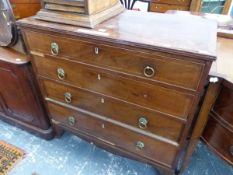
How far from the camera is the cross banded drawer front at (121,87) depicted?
0.83 meters

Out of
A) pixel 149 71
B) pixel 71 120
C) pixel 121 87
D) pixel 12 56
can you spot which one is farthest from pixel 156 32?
pixel 12 56

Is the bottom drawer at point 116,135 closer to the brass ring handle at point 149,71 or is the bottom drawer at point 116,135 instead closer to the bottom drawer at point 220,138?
the bottom drawer at point 220,138

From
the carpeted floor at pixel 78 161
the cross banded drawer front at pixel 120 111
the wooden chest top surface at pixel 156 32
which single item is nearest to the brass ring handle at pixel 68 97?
the cross banded drawer front at pixel 120 111

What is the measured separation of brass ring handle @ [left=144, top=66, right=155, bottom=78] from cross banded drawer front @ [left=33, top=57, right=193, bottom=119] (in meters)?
0.06

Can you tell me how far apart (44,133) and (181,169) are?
103 centimetres

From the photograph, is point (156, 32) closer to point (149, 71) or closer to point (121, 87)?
point (149, 71)

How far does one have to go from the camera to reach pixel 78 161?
1.39m

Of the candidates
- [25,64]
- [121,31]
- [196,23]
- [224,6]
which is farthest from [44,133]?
[224,6]

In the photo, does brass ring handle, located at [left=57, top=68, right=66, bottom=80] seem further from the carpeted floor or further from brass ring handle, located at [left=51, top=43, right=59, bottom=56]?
the carpeted floor

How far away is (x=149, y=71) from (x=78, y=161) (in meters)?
0.95

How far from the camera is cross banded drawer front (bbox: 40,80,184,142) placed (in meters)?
0.94

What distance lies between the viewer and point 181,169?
1191mm

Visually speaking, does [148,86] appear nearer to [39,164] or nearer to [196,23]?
[196,23]

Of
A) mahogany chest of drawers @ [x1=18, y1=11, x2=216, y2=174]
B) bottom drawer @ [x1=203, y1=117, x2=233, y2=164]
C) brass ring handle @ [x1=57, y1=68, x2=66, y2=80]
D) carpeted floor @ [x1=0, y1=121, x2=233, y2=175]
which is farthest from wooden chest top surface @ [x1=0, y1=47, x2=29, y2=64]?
bottom drawer @ [x1=203, y1=117, x2=233, y2=164]
